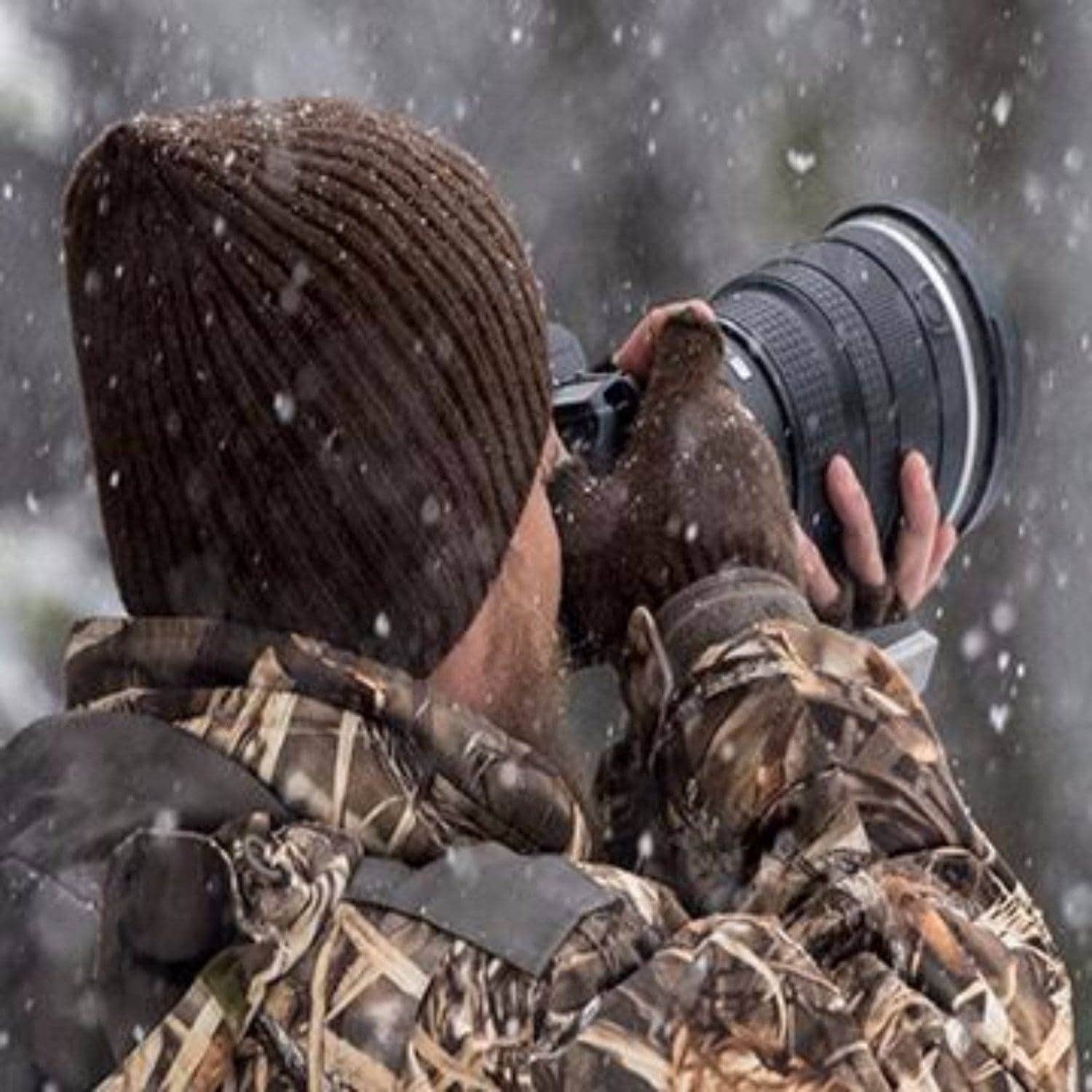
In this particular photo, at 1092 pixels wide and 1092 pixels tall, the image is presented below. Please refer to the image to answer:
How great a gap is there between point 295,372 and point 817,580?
0.50 m

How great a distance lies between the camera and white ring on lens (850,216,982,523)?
A: 1829mm

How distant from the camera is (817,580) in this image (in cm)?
165

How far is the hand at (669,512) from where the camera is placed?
1416 mm

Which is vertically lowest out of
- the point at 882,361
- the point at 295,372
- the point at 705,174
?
the point at 705,174

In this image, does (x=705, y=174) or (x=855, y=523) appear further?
(x=705, y=174)

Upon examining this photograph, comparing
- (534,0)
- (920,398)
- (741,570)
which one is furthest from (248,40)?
(741,570)

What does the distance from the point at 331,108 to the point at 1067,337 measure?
301 centimetres

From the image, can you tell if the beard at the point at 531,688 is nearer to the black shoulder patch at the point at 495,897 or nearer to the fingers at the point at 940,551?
the black shoulder patch at the point at 495,897

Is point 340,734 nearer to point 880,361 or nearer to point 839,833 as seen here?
point 839,833

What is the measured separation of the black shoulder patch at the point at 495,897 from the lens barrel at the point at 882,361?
546 millimetres

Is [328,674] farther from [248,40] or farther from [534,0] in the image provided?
[534,0]

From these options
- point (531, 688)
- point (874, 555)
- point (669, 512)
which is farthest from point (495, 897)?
point (874, 555)

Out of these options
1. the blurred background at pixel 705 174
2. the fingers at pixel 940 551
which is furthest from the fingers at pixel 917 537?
the blurred background at pixel 705 174

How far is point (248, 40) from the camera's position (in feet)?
12.2
